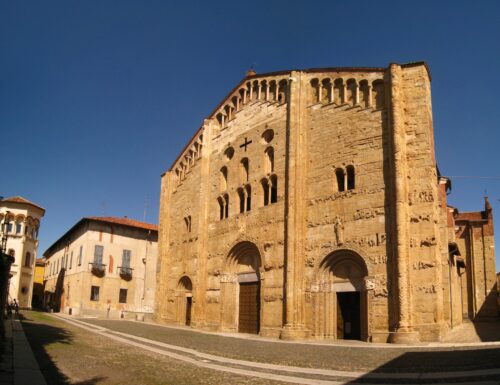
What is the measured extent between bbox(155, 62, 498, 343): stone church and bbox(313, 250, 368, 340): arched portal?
0.04 m

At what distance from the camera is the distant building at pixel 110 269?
1598 inches

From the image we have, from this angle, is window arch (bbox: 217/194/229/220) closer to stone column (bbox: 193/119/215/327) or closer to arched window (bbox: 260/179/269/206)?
stone column (bbox: 193/119/215/327)

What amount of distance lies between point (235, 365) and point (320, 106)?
14.1 meters

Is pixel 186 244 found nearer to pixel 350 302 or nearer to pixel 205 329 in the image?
pixel 205 329

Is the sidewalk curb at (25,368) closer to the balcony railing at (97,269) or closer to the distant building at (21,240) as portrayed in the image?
the balcony railing at (97,269)

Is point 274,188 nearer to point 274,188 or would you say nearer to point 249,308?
point 274,188

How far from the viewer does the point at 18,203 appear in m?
48.0

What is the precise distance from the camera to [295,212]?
2147 centimetres

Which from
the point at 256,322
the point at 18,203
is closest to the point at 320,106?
the point at 256,322

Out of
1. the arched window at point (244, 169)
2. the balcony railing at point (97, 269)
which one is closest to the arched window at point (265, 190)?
the arched window at point (244, 169)

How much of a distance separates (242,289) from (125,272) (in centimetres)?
2086

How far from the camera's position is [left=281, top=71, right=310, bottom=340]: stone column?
20375mm

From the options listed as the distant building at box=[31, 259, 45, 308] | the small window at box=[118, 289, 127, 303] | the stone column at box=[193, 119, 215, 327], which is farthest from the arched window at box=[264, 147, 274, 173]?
the distant building at box=[31, 259, 45, 308]

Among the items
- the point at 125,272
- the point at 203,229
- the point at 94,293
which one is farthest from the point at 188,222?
the point at 94,293
